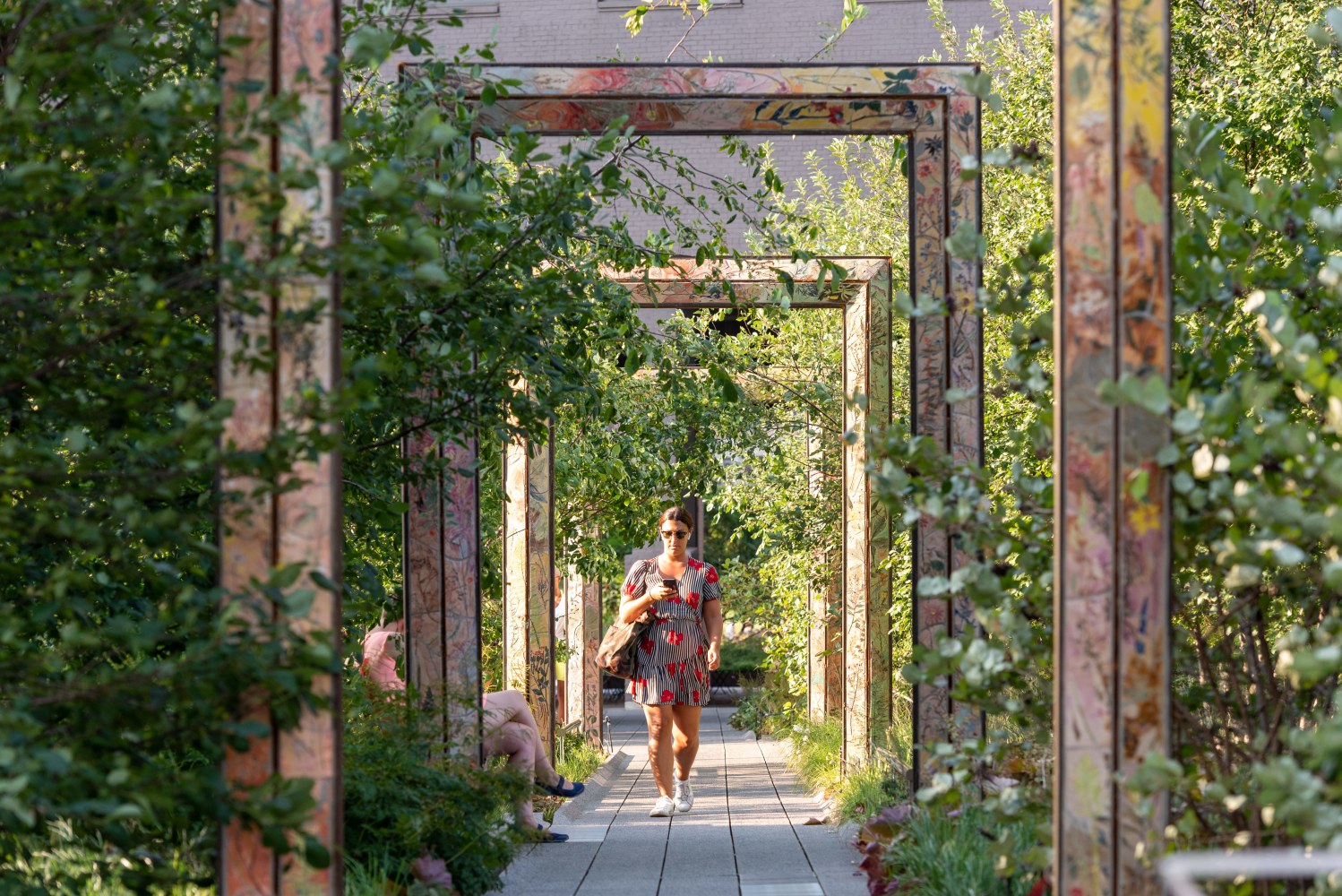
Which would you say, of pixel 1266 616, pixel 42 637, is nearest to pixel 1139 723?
pixel 1266 616

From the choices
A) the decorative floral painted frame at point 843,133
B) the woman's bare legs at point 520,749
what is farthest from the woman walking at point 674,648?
the decorative floral painted frame at point 843,133

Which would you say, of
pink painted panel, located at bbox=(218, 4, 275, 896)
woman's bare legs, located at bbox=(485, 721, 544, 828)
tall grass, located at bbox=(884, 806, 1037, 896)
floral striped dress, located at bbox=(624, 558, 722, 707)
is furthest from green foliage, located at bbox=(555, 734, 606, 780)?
pink painted panel, located at bbox=(218, 4, 275, 896)

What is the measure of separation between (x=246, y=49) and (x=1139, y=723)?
6.67ft

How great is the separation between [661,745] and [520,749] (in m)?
1.38

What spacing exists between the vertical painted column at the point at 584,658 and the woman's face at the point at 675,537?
3.62m

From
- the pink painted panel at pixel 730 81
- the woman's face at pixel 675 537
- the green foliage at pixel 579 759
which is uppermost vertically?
the pink painted panel at pixel 730 81

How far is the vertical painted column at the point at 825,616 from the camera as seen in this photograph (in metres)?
10.8

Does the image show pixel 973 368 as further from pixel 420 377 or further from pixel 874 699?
pixel 874 699

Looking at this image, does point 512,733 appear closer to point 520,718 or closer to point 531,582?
point 520,718

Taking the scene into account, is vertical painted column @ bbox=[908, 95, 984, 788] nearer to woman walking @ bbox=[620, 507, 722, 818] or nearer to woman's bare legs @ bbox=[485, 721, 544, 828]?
woman's bare legs @ bbox=[485, 721, 544, 828]

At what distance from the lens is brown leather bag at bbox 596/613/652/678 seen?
7.64 metres

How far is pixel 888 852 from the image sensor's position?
4.84 meters

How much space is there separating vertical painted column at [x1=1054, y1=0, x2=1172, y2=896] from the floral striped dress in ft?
16.3

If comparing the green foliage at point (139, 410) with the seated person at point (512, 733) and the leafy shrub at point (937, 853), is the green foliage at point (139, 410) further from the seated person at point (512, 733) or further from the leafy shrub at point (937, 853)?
the seated person at point (512, 733)
